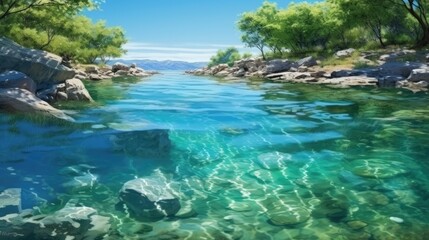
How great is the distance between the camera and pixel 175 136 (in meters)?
11.4

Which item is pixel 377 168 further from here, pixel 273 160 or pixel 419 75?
pixel 419 75

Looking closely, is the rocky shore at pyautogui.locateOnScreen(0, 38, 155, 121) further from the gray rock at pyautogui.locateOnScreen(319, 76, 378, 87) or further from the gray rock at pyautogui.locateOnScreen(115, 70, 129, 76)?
the gray rock at pyautogui.locateOnScreen(115, 70, 129, 76)

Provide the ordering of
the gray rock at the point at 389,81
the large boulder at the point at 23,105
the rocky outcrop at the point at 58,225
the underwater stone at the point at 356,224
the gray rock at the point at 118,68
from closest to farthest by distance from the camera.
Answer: the rocky outcrop at the point at 58,225, the underwater stone at the point at 356,224, the large boulder at the point at 23,105, the gray rock at the point at 389,81, the gray rock at the point at 118,68

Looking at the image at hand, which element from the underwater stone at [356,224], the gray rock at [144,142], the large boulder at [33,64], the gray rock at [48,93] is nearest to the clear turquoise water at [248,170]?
the underwater stone at [356,224]

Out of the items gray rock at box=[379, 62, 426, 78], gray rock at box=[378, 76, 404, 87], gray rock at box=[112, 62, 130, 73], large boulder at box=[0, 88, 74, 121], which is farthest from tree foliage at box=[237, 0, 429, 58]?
large boulder at box=[0, 88, 74, 121]

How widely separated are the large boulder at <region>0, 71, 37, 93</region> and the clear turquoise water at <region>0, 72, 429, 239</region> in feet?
9.42

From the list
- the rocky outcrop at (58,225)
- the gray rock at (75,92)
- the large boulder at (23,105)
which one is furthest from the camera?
the gray rock at (75,92)

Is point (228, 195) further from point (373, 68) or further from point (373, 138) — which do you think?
point (373, 68)

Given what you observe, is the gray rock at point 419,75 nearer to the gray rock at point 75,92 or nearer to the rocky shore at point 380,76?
the rocky shore at point 380,76

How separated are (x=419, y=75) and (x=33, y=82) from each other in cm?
2503

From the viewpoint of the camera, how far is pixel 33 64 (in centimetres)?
1730

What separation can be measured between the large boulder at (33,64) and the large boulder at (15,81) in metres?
1.65

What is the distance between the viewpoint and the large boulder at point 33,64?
16.9m

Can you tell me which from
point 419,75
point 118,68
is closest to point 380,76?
point 419,75
